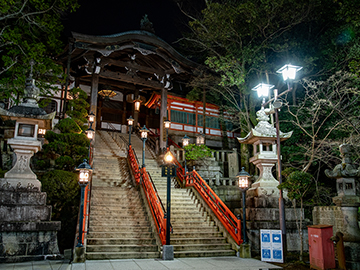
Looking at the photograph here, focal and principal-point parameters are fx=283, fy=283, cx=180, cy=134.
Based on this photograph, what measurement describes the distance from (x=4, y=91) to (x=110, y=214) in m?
8.92

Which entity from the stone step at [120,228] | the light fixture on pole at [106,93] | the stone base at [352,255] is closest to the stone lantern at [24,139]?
the stone step at [120,228]

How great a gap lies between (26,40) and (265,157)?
14.9 m

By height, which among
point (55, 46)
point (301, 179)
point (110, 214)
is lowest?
point (110, 214)

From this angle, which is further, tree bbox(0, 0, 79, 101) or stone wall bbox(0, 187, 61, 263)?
tree bbox(0, 0, 79, 101)

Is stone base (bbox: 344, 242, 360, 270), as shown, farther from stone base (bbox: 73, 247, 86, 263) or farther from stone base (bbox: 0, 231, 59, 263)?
stone base (bbox: 0, 231, 59, 263)

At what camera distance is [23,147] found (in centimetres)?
983

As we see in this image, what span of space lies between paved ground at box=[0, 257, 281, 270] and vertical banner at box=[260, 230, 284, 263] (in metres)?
0.35

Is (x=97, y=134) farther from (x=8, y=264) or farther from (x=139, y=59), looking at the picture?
(x=8, y=264)

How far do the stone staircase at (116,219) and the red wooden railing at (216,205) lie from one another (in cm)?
271

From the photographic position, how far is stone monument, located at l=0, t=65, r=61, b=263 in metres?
8.61

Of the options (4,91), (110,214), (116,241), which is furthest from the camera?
(4,91)

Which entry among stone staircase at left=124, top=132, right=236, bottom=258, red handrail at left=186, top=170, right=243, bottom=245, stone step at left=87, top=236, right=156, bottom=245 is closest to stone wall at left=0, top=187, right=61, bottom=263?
stone step at left=87, top=236, right=156, bottom=245

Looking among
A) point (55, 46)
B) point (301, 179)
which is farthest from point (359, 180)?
point (55, 46)

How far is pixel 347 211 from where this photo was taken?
28.9ft
